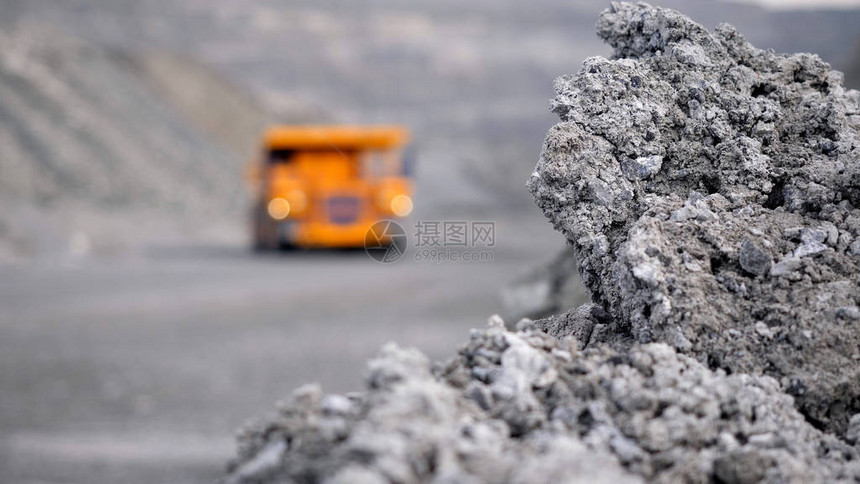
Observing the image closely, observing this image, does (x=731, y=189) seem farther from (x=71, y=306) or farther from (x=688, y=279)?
(x=71, y=306)

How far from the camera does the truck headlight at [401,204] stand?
1666cm

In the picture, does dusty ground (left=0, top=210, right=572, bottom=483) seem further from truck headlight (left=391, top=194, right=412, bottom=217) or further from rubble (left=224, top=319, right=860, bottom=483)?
rubble (left=224, top=319, right=860, bottom=483)

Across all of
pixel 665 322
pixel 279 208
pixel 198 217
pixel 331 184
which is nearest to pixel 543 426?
pixel 665 322

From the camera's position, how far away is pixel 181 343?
30.2 ft

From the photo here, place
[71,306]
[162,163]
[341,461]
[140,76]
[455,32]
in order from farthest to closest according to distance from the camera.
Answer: [455,32] < [140,76] < [162,163] < [71,306] < [341,461]

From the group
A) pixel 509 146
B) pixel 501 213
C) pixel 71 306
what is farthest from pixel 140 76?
pixel 71 306

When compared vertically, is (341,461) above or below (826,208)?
below

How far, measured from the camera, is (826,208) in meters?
2.27

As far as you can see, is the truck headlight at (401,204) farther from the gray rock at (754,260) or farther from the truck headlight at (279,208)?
the gray rock at (754,260)

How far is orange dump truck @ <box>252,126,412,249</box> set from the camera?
54.6 feet

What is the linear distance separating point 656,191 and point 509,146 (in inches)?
2127

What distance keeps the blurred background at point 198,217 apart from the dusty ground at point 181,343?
32 mm

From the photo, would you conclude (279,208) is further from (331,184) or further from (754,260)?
(754,260)

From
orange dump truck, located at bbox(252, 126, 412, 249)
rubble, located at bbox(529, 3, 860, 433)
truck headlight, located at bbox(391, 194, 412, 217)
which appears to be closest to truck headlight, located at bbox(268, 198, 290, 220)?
orange dump truck, located at bbox(252, 126, 412, 249)
